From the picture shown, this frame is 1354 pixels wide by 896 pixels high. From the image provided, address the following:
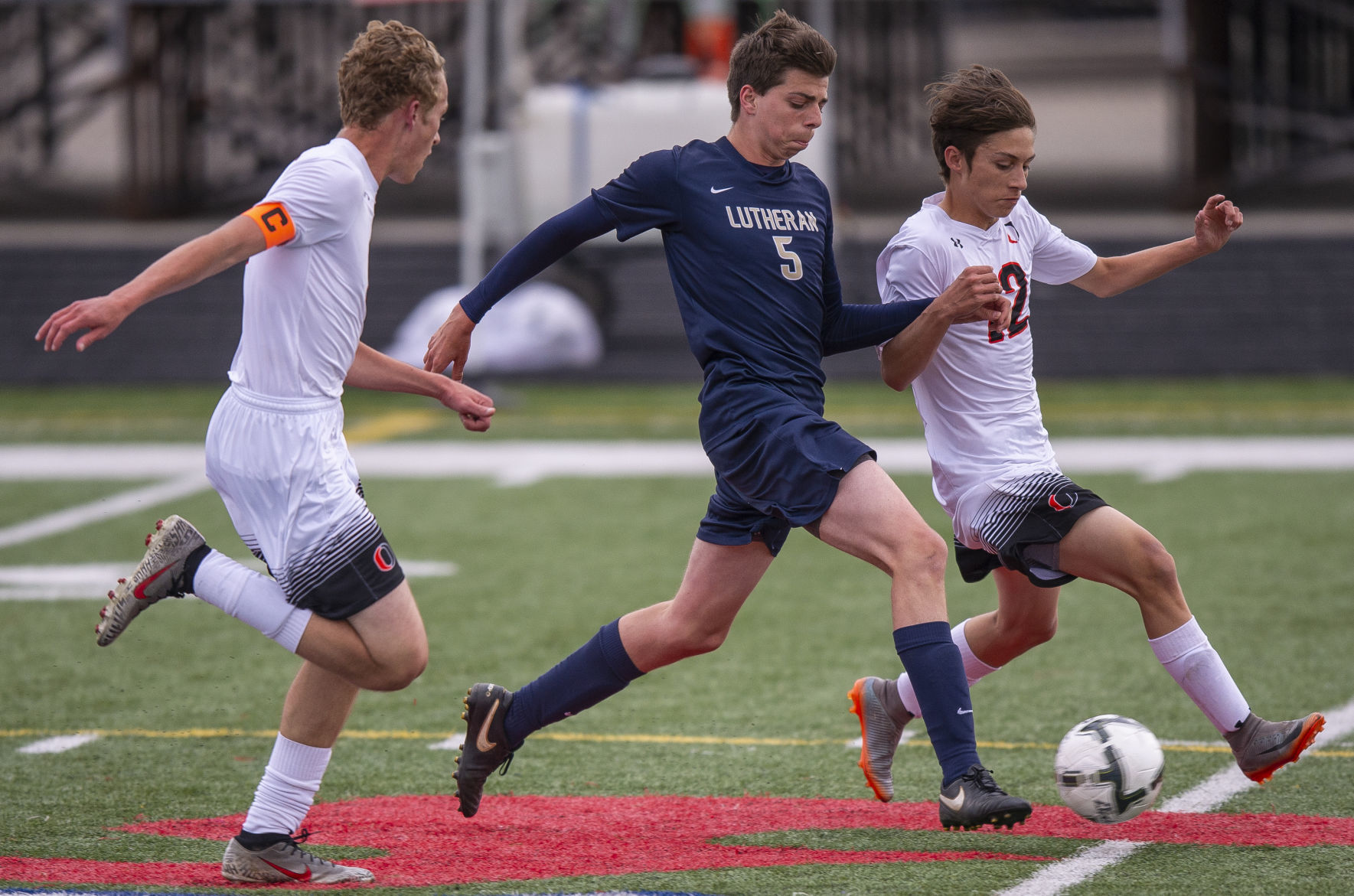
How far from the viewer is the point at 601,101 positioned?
16219mm

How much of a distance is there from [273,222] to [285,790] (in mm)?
1387

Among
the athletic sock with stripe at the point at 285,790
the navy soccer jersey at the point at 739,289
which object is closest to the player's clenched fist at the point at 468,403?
the navy soccer jersey at the point at 739,289

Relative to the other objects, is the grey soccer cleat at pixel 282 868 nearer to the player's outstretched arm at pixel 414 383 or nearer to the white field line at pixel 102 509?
the player's outstretched arm at pixel 414 383

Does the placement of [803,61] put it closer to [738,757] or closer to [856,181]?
[738,757]

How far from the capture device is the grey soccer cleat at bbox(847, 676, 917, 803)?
4.68m

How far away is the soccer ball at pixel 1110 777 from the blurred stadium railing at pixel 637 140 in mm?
10030

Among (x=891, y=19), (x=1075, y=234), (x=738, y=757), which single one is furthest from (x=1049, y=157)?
(x=738, y=757)

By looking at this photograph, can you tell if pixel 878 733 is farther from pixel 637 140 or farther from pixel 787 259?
pixel 637 140

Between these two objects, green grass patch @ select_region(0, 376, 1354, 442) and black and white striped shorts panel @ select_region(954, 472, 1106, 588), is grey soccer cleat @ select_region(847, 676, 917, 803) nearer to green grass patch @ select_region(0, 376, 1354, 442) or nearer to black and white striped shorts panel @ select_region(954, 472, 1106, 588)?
black and white striped shorts panel @ select_region(954, 472, 1106, 588)

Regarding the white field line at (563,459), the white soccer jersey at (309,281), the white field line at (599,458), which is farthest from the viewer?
the white field line at (599,458)

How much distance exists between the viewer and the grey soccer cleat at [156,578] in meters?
4.09

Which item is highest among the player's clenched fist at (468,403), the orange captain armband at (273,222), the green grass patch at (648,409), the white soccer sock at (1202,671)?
the orange captain armband at (273,222)

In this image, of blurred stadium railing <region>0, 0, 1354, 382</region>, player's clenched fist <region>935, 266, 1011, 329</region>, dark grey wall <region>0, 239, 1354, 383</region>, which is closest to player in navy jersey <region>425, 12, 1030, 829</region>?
player's clenched fist <region>935, 266, 1011, 329</region>

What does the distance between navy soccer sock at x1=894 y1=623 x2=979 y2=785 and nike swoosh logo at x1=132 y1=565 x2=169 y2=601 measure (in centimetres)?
184
